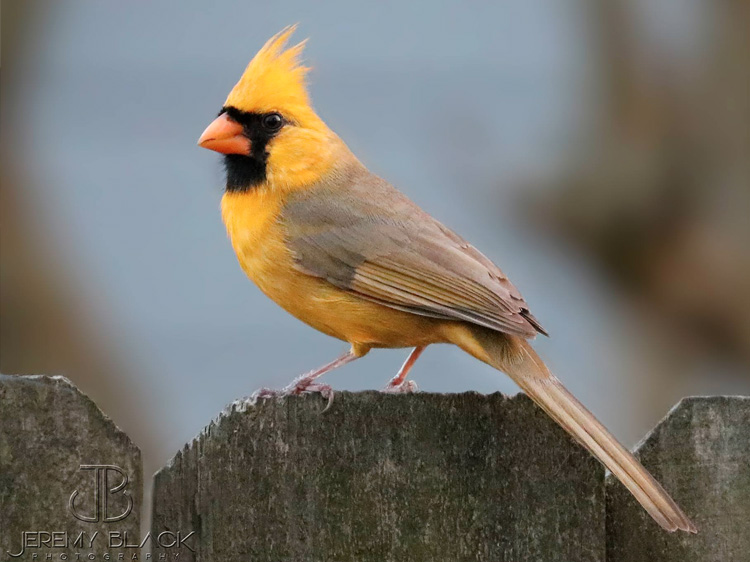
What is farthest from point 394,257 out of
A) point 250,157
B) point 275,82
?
point 275,82

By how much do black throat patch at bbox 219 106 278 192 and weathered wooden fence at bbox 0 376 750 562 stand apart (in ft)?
5.56

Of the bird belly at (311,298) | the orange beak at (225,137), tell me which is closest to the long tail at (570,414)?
the bird belly at (311,298)

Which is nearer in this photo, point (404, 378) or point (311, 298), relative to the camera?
point (311, 298)

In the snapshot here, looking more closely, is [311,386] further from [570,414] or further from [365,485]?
[570,414]

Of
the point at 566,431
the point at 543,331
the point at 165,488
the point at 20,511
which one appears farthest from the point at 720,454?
the point at 20,511

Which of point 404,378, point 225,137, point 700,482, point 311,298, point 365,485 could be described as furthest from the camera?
point 225,137

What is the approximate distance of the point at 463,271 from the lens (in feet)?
11.6

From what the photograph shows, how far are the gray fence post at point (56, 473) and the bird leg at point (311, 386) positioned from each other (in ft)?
1.11

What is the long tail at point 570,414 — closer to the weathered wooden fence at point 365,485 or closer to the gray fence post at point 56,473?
the weathered wooden fence at point 365,485

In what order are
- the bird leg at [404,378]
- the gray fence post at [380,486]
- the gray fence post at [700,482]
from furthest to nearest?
the bird leg at [404,378], the gray fence post at [700,482], the gray fence post at [380,486]

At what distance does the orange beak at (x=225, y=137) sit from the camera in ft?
13.0

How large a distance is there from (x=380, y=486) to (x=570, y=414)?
523mm

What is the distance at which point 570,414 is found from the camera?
2.71 meters

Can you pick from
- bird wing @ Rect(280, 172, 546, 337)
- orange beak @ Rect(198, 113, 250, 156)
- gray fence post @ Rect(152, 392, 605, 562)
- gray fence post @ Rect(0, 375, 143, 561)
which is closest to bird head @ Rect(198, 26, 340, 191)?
orange beak @ Rect(198, 113, 250, 156)
